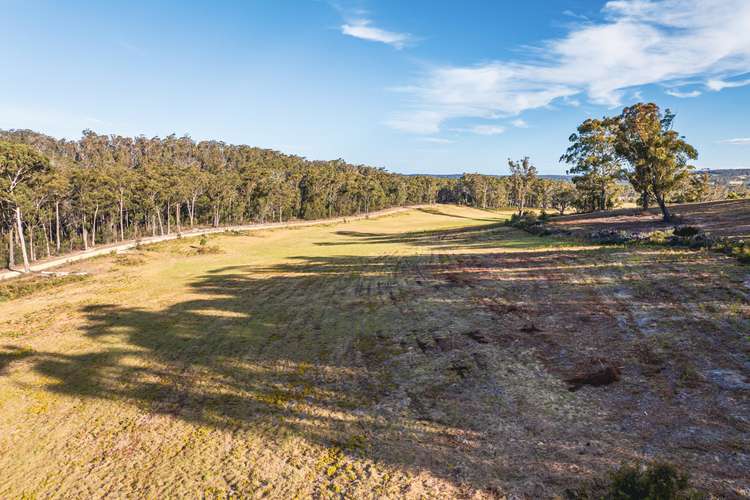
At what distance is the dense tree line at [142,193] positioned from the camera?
197 feet

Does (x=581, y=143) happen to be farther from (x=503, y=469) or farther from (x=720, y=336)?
(x=503, y=469)

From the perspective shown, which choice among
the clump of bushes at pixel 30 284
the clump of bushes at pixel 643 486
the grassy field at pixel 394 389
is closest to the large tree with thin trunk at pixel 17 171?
the clump of bushes at pixel 30 284

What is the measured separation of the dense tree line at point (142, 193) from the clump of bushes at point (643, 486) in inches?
2395

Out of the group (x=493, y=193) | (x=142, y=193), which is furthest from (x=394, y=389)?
(x=493, y=193)

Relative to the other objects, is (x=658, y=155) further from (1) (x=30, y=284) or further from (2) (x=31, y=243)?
(2) (x=31, y=243)

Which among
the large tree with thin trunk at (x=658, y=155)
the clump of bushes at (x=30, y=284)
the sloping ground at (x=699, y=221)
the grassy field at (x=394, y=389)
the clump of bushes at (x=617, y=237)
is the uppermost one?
the large tree with thin trunk at (x=658, y=155)

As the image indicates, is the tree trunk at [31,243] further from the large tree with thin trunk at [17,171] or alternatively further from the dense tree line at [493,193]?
the dense tree line at [493,193]

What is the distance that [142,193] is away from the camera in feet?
283

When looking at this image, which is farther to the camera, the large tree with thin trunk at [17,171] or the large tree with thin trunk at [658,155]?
the large tree with thin trunk at [17,171]

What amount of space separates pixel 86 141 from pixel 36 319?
615 ft

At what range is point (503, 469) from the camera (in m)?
8.13

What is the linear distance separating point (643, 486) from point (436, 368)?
22.2 feet

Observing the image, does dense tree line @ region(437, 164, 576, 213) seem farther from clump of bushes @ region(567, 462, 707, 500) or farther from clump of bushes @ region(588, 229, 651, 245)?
clump of bushes @ region(567, 462, 707, 500)

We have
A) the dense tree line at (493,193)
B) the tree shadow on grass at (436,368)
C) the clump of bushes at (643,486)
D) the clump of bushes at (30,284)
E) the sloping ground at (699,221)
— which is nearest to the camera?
the clump of bushes at (643,486)
